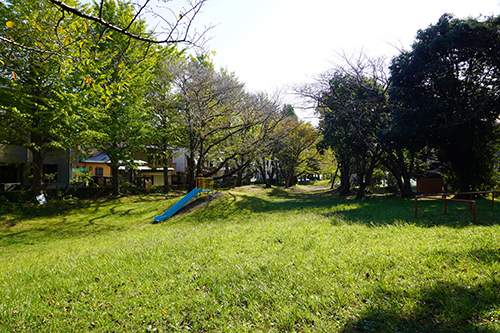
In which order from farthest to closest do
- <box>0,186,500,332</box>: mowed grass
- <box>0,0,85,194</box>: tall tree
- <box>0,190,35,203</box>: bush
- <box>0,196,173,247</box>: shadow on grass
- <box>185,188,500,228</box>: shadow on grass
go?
<box>0,190,35,203</box>: bush, <box>0,0,85,194</box>: tall tree, <box>0,196,173,247</box>: shadow on grass, <box>185,188,500,228</box>: shadow on grass, <box>0,186,500,332</box>: mowed grass

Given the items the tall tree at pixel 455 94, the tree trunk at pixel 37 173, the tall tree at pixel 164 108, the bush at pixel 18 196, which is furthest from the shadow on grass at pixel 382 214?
the bush at pixel 18 196

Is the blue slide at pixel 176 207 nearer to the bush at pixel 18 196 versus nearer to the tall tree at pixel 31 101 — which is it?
the tall tree at pixel 31 101

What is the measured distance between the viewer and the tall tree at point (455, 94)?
1138cm

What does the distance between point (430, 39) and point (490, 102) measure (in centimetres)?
420

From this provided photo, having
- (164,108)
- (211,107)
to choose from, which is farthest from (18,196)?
(211,107)

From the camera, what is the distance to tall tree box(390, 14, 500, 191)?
37.3 feet

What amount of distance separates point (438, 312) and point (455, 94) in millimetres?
14175

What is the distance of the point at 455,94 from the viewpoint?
12820 mm

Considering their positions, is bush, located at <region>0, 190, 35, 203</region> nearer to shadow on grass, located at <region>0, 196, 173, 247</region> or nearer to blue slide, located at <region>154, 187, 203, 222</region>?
shadow on grass, located at <region>0, 196, 173, 247</region>

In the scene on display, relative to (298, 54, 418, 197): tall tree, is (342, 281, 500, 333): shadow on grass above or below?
below

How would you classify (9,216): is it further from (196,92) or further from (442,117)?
(442,117)

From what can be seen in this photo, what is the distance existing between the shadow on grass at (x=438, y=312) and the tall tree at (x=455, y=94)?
1153 centimetres

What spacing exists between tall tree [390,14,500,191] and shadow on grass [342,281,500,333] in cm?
1153

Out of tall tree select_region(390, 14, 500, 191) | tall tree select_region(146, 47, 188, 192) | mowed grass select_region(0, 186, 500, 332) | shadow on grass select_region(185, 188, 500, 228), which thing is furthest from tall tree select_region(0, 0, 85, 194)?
tall tree select_region(390, 14, 500, 191)
